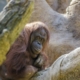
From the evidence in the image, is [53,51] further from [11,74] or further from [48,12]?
[11,74]

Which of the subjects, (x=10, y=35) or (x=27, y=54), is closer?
(x=10, y=35)

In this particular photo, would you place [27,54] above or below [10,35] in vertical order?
below

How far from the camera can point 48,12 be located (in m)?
3.76

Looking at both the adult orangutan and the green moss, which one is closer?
the green moss

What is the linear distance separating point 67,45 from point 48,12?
57cm

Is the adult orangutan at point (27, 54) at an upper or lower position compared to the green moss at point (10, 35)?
lower

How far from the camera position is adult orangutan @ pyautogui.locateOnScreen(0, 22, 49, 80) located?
239cm

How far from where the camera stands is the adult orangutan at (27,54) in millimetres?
2393

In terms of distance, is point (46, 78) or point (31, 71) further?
point (31, 71)

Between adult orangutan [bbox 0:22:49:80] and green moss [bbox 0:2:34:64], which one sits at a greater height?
green moss [bbox 0:2:34:64]

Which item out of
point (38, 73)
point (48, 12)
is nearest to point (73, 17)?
point (48, 12)

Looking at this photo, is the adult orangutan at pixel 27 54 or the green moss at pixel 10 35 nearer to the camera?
the green moss at pixel 10 35

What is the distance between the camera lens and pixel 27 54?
8.08 feet

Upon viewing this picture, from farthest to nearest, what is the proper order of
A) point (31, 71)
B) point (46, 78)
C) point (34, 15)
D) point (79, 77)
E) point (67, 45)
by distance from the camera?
point (34, 15)
point (67, 45)
point (31, 71)
point (46, 78)
point (79, 77)
